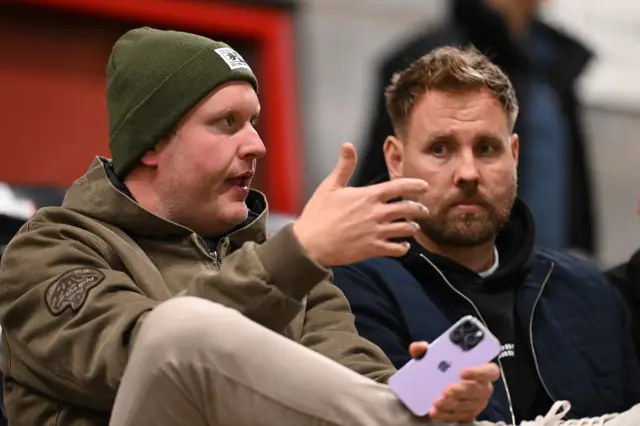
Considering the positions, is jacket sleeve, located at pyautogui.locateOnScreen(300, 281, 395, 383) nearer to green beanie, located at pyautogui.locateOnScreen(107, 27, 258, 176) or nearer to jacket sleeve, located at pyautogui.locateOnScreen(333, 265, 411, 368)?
jacket sleeve, located at pyautogui.locateOnScreen(333, 265, 411, 368)

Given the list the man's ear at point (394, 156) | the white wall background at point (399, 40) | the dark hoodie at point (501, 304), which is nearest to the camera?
the dark hoodie at point (501, 304)

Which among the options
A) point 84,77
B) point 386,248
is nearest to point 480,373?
point 386,248

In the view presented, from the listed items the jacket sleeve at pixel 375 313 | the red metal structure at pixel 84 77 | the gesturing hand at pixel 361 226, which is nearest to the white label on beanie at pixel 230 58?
the gesturing hand at pixel 361 226

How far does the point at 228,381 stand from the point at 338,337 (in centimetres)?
41

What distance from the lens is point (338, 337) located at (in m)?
1.88

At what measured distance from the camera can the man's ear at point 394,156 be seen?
2303mm

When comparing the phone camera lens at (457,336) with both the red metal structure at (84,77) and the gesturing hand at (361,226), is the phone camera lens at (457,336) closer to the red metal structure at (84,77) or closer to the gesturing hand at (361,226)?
the gesturing hand at (361,226)

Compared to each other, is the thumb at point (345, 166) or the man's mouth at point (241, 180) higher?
the thumb at point (345, 166)

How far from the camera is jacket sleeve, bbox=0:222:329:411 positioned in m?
1.56

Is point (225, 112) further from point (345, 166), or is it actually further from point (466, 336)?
point (466, 336)

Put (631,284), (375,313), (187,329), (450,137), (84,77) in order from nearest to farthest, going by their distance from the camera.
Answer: (187,329) < (375,313) < (450,137) < (631,284) < (84,77)

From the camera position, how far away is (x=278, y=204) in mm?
4527

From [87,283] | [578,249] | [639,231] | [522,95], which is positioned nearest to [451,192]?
[87,283]

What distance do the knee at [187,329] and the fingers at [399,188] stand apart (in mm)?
249
